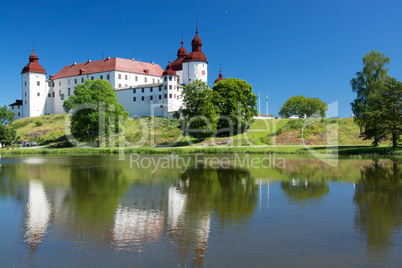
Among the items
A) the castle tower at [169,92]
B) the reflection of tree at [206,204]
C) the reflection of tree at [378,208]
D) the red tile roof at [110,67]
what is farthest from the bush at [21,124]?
the reflection of tree at [378,208]

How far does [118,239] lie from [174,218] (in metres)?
2.82

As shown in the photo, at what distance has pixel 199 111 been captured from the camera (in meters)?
60.4

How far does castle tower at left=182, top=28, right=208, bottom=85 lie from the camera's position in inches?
3563

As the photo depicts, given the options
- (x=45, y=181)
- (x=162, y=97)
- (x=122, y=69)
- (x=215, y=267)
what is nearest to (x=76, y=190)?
(x=45, y=181)

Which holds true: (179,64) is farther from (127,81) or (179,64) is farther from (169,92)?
(169,92)

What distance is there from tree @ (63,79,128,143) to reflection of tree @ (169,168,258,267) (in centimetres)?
3758

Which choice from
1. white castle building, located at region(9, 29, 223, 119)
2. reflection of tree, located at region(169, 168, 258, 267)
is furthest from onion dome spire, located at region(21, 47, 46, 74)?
reflection of tree, located at region(169, 168, 258, 267)

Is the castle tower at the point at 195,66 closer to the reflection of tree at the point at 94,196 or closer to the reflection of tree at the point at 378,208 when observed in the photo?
the reflection of tree at the point at 94,196

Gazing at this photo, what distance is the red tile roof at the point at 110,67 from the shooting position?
96.9m

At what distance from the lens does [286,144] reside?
54.4 metres

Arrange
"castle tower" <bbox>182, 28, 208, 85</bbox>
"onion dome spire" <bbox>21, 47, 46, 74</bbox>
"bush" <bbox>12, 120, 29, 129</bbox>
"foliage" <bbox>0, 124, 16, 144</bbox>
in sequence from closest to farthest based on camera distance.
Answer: "foliage" <bbox>0, 124, 16, 144</bbox>
"bush" <bbox>12, 120, 29, 129</bbox>
"castle tower" <bbox>182, 28, 208, 85</bbox>
"onion dome spire" <bbox>21, 47, 46, 74</bbox>

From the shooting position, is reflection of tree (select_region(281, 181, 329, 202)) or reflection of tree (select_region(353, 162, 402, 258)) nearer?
reflection of tree (select_region(353, 162, 402, 258))

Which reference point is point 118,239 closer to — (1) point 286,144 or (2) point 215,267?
(2) point 215,267

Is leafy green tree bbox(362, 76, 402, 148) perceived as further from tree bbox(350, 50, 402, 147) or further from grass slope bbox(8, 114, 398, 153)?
grass slope bbox(8, 114, 398, 153)
